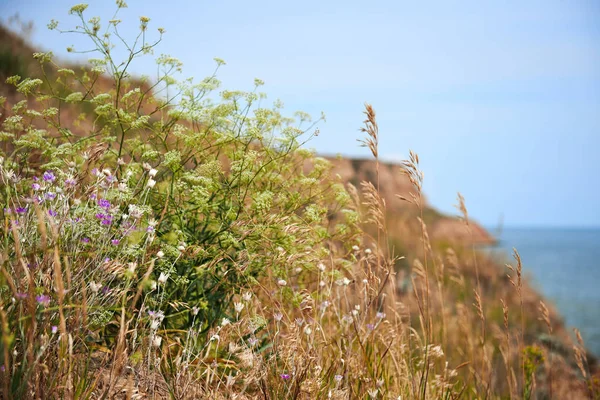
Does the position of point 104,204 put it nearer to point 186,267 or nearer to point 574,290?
point 186,267

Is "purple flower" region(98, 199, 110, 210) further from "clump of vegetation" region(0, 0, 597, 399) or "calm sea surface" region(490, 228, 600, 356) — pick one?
"calm sea surface" region(490, 228, 600, 356)

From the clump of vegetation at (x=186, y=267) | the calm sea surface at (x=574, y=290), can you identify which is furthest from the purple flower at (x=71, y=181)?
the calm sea surface at (x=574, y=290)

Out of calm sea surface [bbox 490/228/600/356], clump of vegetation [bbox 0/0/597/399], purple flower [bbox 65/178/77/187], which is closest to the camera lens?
clump of vegetation [bbox 0/0/597/399]

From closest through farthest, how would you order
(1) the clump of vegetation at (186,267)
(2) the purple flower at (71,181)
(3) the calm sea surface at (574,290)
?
(1) the clump of vegetation at (186,267), (2) the purple flower at (71,181), (3) the calm sea surface at (574,290)

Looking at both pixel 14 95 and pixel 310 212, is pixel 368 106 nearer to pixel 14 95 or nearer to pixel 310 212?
pixel 310 212

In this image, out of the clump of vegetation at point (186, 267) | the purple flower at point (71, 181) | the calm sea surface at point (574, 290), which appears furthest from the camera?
the calm sea surface at point (574, 290)

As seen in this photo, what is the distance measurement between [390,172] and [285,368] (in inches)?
1231

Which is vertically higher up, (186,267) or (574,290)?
(186,267)

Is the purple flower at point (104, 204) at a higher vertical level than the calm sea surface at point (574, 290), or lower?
higher

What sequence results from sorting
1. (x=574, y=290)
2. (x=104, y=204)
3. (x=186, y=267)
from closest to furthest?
(x=104, y=204)
(x=186, y=267)
(x=574, y=290)

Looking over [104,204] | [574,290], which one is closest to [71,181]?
[104,204]

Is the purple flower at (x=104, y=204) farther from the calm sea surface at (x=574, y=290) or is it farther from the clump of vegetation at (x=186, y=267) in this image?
the calm sea surface at (x=574, y=290)

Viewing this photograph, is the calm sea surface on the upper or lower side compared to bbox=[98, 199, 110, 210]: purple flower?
lower

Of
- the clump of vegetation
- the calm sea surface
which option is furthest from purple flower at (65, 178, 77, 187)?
the calm sea surface
